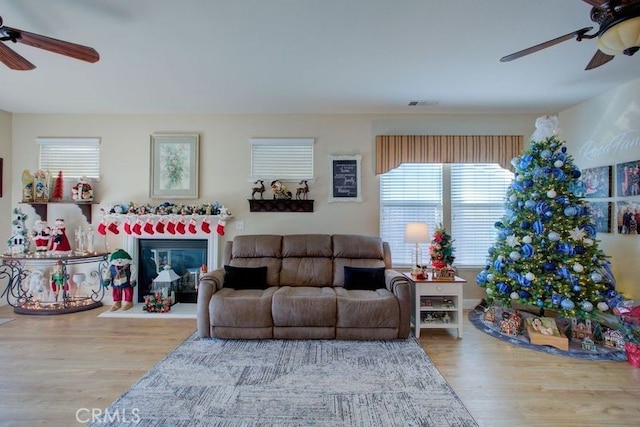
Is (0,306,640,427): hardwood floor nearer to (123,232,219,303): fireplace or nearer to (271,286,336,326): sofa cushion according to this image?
(123,232,219,303): fireplace

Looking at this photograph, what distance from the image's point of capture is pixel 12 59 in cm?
210

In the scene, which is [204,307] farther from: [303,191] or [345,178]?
[345,178]

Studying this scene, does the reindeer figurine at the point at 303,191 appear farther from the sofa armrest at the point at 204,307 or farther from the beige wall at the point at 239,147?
the sofa armrest at the point at 204,307

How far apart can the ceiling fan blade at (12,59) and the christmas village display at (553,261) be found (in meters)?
4.38

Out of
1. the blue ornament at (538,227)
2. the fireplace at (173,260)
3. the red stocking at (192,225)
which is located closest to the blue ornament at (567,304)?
the blue ornament at (538,227)

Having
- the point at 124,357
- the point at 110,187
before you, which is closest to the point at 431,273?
the point at 124,357

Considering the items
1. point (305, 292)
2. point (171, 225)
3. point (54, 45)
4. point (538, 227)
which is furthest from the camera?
point (171, 225)

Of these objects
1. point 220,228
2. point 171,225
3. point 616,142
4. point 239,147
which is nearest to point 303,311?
point 220,228

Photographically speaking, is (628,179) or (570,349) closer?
(570,349)

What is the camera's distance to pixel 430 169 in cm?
437

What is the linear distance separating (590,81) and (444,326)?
2955 mm

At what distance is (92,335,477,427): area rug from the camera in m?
2.01

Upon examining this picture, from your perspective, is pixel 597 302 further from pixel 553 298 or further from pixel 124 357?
pixel 124 357

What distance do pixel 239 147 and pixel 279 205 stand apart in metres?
0.99
